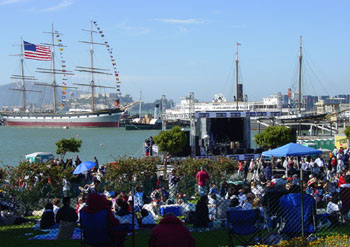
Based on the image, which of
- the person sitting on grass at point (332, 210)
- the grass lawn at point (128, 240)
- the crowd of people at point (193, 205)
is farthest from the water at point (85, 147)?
the person sitting on grass at point (332, 210)

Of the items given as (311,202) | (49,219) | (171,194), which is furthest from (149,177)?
(311,202)

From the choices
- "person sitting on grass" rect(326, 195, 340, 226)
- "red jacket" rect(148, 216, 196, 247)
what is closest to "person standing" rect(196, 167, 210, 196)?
"person sitting on grass" rect(326, 195, 340, 226)

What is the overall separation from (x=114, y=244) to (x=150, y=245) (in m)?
1.10

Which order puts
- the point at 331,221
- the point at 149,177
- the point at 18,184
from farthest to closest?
the point at 149,177
the point at 18,184
the point at 331,221

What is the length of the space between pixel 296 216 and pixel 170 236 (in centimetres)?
278

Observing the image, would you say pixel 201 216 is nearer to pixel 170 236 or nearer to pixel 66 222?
pixel 66 222

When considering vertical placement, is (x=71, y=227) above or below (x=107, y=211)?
below

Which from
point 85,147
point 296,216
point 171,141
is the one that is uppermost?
point 171,141

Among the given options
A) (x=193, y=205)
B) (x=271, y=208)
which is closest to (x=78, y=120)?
(x=193, y=205)

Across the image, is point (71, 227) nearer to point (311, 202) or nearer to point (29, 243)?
point (29, 243)

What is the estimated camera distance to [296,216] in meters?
7.38

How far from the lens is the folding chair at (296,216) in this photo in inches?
287

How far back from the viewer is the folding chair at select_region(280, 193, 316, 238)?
7.30 meters

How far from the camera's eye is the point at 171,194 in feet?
43.8
